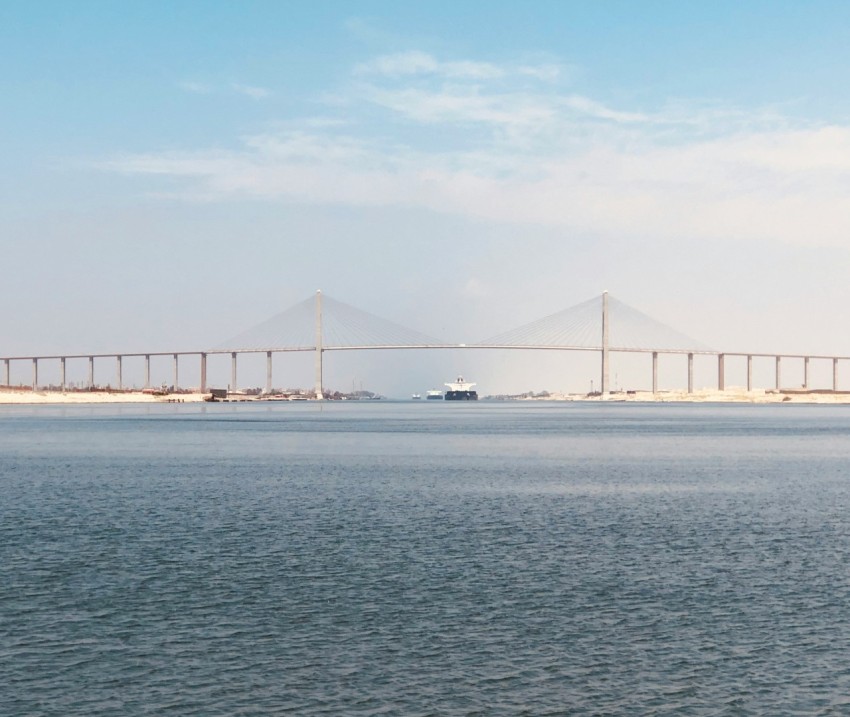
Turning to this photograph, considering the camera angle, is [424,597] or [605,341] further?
[605,341]

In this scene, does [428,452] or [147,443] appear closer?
[428,452]

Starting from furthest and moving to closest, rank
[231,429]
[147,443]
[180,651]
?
[231,429]
[147,443]
[180,651]

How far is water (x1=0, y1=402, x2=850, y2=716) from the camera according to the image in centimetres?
1287

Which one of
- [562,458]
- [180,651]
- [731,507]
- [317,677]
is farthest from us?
[562,458]

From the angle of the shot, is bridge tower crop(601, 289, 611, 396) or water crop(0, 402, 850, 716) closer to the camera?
water crop(0, 402, 850, 716)

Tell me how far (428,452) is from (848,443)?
28011 millimetres

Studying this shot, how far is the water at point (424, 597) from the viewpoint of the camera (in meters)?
12.9

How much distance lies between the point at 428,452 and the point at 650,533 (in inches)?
1266

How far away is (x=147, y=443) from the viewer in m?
64.8

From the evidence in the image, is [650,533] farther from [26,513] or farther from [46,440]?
[46,440]

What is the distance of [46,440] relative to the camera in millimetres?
67062

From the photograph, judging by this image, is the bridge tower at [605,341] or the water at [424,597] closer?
the water at [424,597]

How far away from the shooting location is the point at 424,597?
698 inches

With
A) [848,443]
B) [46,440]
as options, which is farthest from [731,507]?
[46,440]
